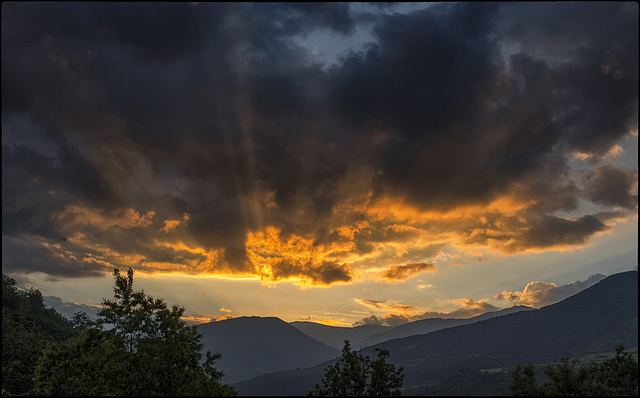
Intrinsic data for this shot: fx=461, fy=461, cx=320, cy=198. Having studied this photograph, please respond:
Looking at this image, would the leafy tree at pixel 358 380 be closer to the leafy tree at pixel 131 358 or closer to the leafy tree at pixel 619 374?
the leafy tree at pixel 131 358

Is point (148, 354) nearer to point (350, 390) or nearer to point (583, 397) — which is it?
point (350, 390)

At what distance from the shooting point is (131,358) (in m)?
39.1

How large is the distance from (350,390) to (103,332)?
77.7ft

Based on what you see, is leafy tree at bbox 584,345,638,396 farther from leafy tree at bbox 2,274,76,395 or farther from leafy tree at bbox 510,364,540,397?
leafy tree at bbox 2,274,76,395

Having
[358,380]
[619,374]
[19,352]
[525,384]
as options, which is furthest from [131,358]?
[19,352]

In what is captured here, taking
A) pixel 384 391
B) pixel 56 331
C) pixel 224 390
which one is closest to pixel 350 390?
pixel 384 391

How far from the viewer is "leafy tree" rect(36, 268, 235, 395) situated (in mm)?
38469

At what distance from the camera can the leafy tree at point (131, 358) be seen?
38.5 m

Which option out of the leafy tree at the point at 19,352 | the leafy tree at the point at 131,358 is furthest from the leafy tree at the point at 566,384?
the leafy tree at the point at 19,352

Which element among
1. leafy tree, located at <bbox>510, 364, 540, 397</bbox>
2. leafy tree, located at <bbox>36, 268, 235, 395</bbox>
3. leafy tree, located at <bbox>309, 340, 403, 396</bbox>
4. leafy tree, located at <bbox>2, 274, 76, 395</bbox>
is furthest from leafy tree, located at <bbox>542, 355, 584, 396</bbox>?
leafy tree, located at <bbox>2, 274, 76, 395</bbox>

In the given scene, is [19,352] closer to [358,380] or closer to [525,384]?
[358,380]

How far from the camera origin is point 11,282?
472 feet

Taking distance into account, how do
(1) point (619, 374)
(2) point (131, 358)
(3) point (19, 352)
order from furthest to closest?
1. (3) point (19, 352)
2. (1) point (619, 374)
3. (2) point (131, 358)

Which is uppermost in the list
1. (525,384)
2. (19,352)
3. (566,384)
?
(525,384)
